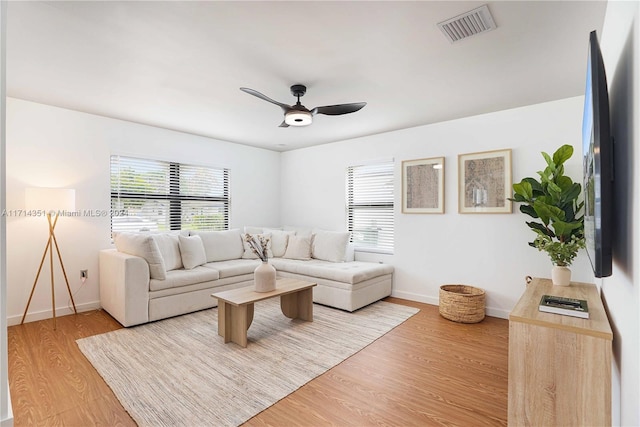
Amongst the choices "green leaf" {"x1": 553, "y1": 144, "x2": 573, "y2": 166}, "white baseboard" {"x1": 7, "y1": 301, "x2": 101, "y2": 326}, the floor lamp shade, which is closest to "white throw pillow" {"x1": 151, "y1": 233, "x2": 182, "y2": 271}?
the floor lamp shade

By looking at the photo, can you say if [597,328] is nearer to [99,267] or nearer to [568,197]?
[568,197]

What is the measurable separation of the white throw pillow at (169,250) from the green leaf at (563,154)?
430 centimetres

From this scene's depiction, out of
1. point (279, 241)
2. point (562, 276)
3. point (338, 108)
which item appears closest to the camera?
point (562, 276)

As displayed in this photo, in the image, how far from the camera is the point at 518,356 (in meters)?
1.51

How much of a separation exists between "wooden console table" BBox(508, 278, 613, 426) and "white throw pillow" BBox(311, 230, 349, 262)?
325 cm

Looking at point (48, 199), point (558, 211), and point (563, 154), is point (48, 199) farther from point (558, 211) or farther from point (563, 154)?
point (563, 154)

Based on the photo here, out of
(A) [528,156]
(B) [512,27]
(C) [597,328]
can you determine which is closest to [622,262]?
(C) [597,328]

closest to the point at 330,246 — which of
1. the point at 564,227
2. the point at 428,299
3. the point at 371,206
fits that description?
the point at 371,206

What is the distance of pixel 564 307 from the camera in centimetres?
162

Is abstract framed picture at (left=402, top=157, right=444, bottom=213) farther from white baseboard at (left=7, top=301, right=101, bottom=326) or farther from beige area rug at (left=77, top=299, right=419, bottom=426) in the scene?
white baseboard at (left=7, top=301, right=101, bottom=326)

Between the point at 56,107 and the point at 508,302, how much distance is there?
5.78m

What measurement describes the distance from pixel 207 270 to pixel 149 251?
0.76 m

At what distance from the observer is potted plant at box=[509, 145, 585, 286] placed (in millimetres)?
2350

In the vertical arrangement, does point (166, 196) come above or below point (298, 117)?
below
